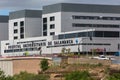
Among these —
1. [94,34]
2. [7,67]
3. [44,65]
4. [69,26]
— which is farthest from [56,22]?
[44,65]

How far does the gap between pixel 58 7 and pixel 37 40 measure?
12.3 metres

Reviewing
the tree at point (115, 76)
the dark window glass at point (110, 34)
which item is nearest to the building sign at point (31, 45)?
the dark window glass at point (110, 34)

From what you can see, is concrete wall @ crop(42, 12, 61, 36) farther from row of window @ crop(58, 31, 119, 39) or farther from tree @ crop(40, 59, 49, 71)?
tree @ crop(40, 59, 49, 71)

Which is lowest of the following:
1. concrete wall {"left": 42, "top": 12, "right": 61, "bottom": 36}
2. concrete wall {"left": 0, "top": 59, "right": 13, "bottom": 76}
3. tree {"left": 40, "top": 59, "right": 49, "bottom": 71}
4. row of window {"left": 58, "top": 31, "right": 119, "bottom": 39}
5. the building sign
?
concrete wall {"left": 0, "top": 59, "right": 13, "bottom": 76}

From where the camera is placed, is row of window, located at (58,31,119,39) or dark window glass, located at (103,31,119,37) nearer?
row of window, located at (58,31,119,39)

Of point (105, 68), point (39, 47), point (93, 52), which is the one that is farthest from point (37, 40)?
point (105, 68)

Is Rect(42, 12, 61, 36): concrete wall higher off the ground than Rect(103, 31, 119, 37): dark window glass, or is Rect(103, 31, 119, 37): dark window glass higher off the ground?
Rect(42, 12, 61, 36): concrete wall

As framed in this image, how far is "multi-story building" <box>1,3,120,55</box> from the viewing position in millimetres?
166625

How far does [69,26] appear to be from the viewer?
180 m

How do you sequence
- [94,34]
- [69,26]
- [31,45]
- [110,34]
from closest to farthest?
1. [94,34]
2. [110,34]
3. [69,26]
4. [31,45]

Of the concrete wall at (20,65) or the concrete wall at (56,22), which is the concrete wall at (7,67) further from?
the concrete wall at (56,22)

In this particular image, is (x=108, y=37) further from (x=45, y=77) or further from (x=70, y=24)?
(x=45, y=77)

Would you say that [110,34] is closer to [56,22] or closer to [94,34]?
[94,34]

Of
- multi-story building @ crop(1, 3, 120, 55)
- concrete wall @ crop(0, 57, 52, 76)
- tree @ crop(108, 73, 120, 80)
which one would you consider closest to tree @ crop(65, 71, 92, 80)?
tree @ crop(108, 73, 120, 80)
